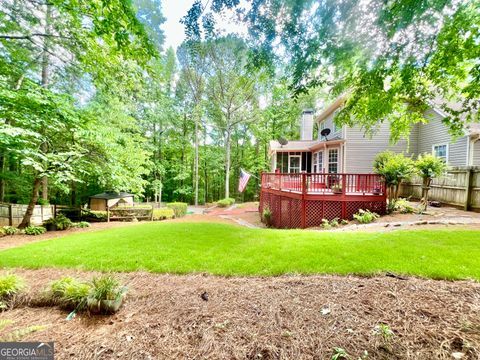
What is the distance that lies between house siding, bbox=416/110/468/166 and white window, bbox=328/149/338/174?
4.55m

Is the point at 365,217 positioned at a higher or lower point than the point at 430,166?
lower

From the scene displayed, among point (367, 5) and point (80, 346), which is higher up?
point (367, 5)

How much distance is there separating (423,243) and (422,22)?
14.0ft

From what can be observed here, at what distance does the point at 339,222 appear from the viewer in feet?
28.6

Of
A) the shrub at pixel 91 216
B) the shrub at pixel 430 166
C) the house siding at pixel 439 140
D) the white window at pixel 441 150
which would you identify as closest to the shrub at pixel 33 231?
the shrub at pixel 91 216

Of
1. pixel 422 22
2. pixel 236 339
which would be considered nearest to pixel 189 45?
pixel 422 22

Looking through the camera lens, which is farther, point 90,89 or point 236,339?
point 90,89

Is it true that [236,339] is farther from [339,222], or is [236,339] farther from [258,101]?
[258,101]

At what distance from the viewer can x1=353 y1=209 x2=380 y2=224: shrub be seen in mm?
8008

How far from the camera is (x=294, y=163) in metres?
17.2

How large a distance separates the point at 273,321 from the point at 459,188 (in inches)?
416

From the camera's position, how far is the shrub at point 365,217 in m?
8.01

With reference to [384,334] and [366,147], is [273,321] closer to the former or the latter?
[384,334]

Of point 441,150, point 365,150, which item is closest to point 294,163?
point 365,150
